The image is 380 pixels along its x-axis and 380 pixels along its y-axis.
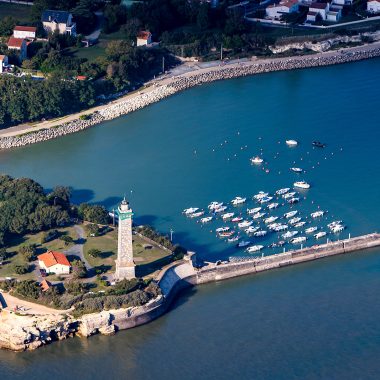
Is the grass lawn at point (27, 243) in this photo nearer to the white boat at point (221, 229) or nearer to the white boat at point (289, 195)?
the white boat at point (221, 229)

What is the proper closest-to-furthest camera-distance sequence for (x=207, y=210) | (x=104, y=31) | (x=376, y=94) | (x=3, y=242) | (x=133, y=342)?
(x=133, y=342), (x=3, y=242), (x=207, y=210), (x=376, y=94), (x=104, y=31)

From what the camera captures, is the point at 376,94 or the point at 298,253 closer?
the point at 298,253

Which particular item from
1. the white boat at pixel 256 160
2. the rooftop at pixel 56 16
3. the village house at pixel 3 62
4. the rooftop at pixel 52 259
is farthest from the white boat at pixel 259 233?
the rooftop at pixel 56 16

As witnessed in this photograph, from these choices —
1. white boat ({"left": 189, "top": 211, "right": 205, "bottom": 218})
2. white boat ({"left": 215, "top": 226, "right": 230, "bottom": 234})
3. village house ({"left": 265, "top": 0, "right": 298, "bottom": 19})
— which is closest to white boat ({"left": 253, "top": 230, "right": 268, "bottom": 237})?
white boat ({"left": 215, "top": 226, "right": 230, "bottom": 234})

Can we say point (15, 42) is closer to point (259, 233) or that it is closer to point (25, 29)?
point (25, 29)

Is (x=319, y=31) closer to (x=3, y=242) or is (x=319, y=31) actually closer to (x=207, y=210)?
(x=207, y=210)

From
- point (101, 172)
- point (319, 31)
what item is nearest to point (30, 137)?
point (101, 172)

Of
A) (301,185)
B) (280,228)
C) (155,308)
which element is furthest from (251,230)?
(155,308)
